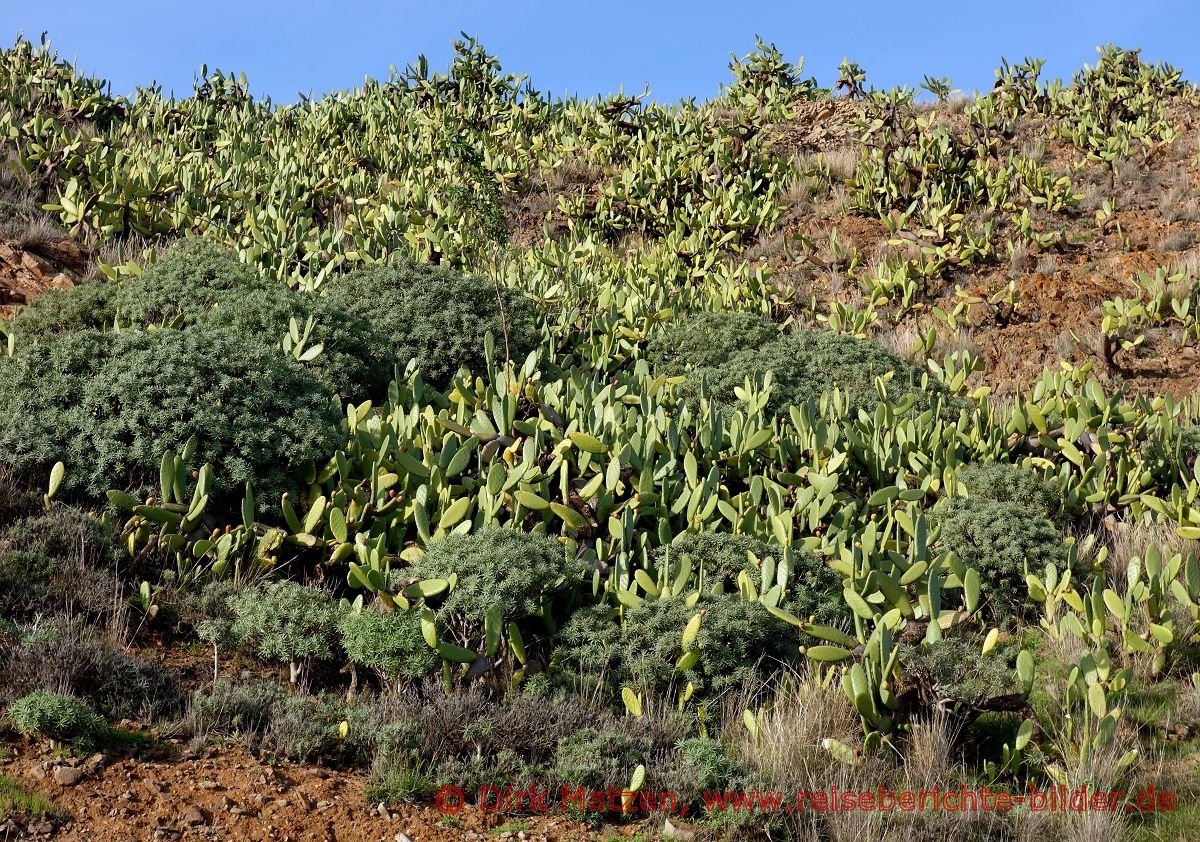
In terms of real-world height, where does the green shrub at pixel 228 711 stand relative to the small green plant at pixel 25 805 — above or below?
above

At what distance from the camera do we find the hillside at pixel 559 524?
4.31 metres

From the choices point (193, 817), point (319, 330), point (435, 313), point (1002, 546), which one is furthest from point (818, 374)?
point (193, 817)

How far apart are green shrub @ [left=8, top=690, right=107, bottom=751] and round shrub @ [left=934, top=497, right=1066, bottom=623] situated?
4509 millimetres

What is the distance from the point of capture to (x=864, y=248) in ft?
44.8

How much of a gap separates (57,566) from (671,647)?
113 inches

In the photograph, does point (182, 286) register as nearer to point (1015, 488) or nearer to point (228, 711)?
point (228, 711)

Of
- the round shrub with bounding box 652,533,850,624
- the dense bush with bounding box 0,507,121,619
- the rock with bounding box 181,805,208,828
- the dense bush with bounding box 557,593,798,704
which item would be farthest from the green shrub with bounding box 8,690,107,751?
the round shrub with bounding box 652,533,850,624

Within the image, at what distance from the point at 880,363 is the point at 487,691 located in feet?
17.9

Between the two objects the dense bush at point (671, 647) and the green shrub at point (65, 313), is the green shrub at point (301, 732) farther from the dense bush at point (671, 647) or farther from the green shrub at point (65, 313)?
the green shrub at point (65, 313)

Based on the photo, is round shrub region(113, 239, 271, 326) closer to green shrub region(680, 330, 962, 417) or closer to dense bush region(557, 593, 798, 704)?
green shrub region(680, 330, 962, 417)

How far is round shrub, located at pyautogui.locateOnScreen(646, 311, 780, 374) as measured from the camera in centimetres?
960

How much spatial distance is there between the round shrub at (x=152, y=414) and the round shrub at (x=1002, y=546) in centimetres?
370

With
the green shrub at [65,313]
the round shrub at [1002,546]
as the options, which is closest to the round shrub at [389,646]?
the round shrub at [1002,546]

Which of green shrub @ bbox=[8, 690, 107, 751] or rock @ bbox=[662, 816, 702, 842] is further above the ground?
green shrub @ bbox=[8, 690, 107, 751]
